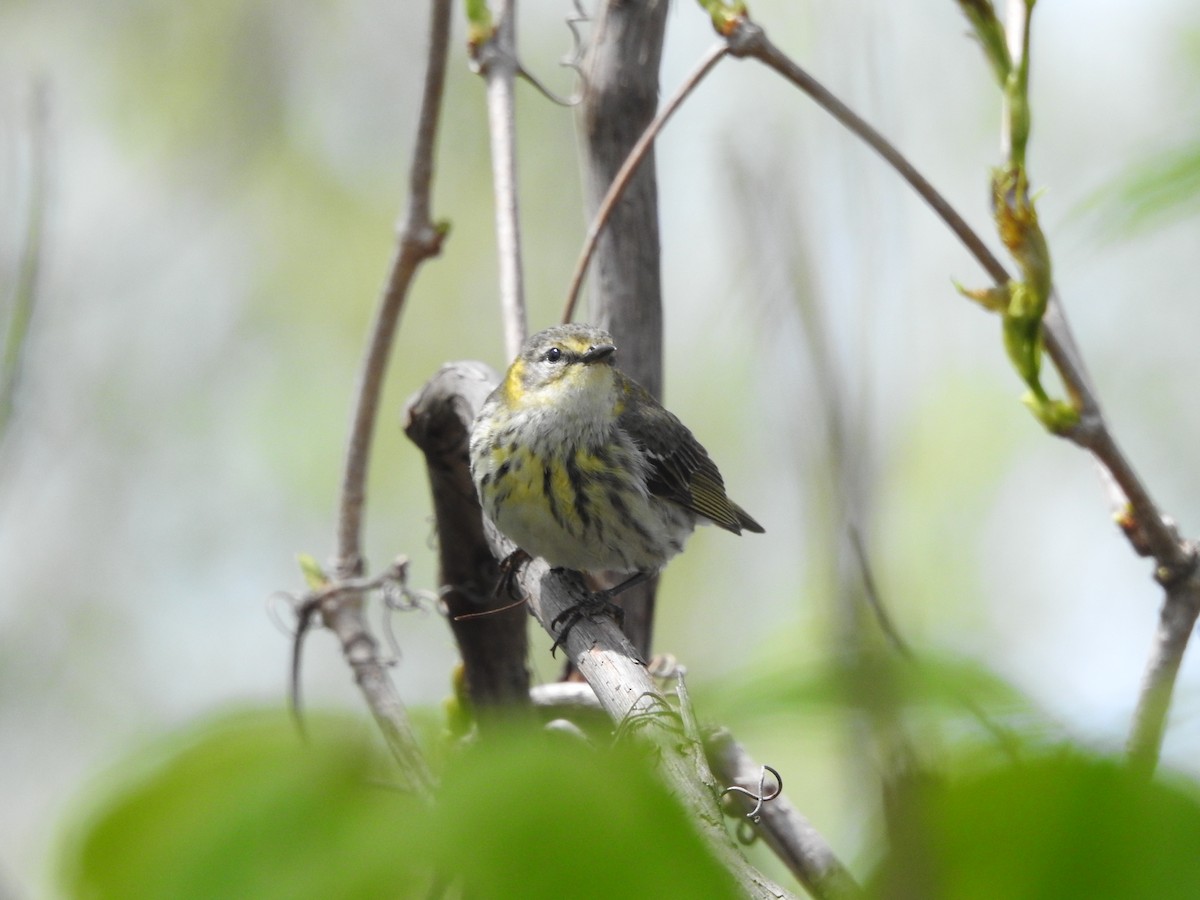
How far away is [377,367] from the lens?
3.64 meters

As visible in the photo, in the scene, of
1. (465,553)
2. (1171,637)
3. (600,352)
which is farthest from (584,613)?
(1171,637)

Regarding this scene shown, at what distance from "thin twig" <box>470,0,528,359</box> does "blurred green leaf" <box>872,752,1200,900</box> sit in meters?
2.72

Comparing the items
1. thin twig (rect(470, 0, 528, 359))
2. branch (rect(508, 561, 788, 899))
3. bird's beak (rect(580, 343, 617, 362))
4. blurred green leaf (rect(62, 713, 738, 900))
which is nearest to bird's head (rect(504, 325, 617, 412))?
bird's beak (rect(580, 343, 617, 362))

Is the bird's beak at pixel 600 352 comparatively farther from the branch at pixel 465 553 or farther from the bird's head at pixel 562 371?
the branch at pixel 465 553

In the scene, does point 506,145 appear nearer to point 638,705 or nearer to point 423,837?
point 638,705

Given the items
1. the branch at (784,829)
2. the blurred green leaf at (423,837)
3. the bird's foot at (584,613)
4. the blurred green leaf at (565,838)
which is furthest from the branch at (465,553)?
the blurred green leaf at (565,838)

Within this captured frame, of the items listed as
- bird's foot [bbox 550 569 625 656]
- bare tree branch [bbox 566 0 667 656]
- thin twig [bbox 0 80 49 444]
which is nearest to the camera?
thin twig [bbox 0 80 49 444]

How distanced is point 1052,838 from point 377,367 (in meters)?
3.15

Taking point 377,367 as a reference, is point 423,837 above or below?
below

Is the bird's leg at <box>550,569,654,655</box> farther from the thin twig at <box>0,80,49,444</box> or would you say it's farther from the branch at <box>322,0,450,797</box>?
the thin twig at <box>0,80,49,444</box>

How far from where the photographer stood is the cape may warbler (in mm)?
3508

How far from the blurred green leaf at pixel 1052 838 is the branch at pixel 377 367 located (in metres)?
2.60

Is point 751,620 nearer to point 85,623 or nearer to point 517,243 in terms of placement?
point 517,243

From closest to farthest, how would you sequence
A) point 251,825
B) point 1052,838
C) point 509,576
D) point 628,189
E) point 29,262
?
point 1052,838
point 251,825
point 29,262
point 628,189
point 509,576
